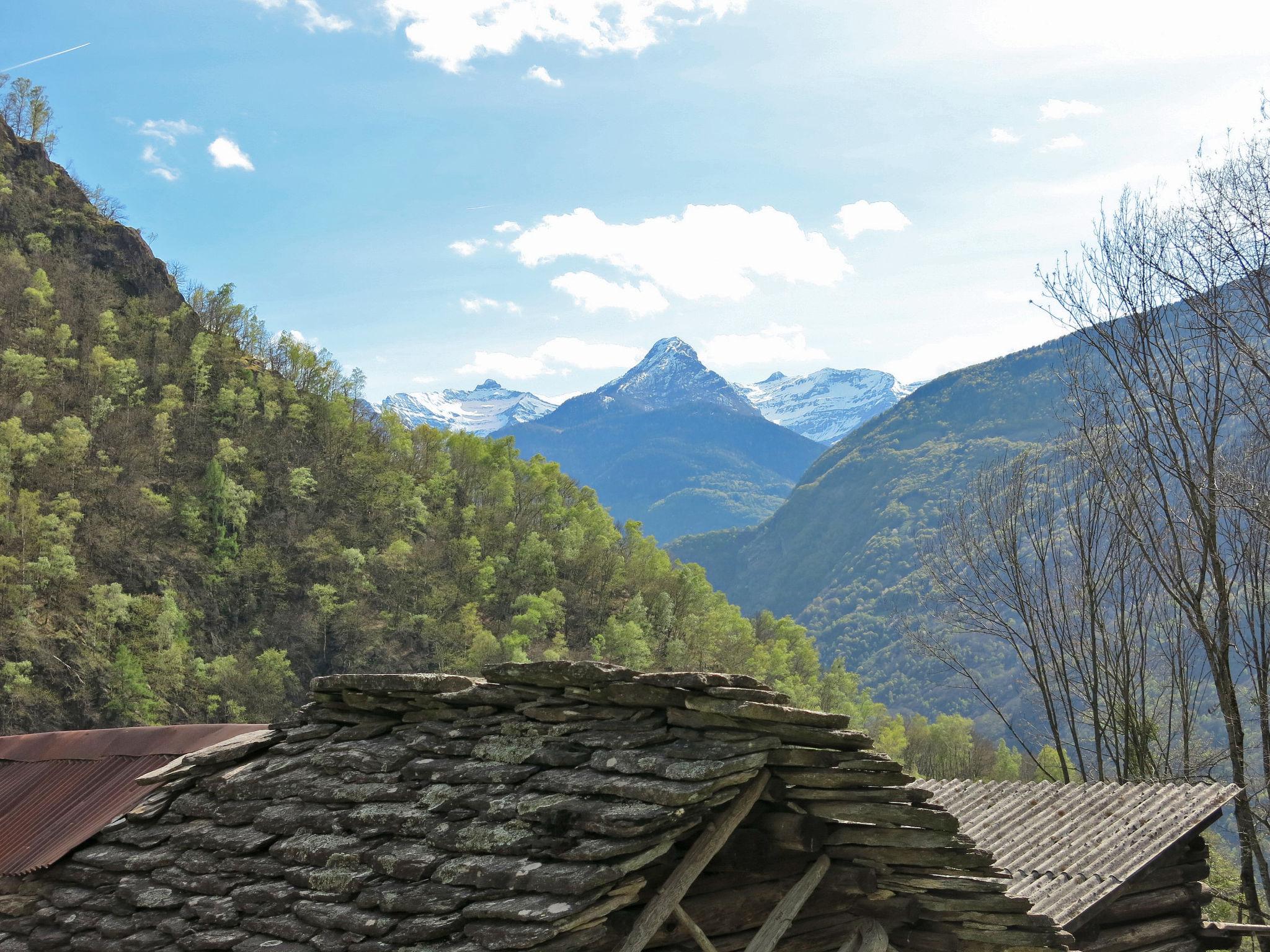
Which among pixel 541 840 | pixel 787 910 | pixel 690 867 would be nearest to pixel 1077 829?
pixel 787 910

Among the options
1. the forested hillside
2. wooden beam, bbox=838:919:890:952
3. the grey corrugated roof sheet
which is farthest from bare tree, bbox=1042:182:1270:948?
the forested hillside

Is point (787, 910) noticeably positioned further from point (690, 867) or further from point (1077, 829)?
point (1077, 829)

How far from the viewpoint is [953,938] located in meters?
6.32

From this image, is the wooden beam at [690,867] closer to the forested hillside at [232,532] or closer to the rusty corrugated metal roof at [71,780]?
the rusty corrugated metal roof at [71,780]

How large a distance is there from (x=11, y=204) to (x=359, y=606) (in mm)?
55655

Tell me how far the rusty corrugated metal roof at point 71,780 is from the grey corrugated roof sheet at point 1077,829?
8416mm

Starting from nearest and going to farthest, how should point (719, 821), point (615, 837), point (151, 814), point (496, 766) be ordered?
point (615, 837)
point (719, 821)
point (496, 766)
point (151, 814)

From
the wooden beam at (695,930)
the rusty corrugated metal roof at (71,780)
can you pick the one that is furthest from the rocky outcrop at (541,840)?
the rusty corrugated metal roof at (71,780)

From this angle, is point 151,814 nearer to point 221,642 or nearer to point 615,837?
point 615,837

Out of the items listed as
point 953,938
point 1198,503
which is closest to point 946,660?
point 1198,503

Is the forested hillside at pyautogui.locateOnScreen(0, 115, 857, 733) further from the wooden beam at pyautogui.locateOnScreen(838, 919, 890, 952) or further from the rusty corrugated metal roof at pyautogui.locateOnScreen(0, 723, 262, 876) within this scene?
the wooden beam at pyautogui.locateOnScreen(838, 919, 890, 952)

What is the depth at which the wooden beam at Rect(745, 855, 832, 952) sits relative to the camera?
18.9ft

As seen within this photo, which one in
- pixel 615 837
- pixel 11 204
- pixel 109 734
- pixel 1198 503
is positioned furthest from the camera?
pixel 11 204

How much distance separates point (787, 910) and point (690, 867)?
0.90m
